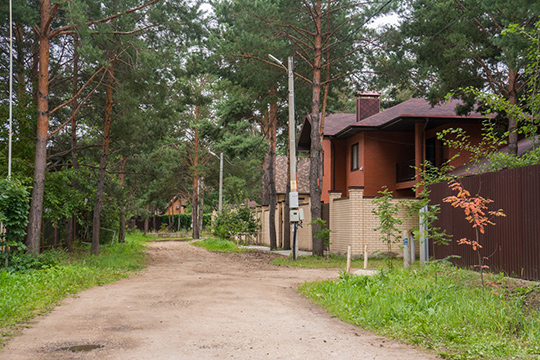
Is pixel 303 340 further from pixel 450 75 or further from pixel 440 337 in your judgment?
pixel 450 75

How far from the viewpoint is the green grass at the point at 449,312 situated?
6.36m

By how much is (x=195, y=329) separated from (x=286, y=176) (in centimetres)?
3424

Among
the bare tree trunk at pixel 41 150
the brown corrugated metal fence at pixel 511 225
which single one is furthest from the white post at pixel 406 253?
the bare tree trunk at pixel 41 150

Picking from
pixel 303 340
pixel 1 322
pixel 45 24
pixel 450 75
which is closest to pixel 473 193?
pixel 303 340

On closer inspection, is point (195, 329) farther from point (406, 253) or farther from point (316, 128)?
point (316, 128)

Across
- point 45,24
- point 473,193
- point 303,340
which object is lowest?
point 303,340

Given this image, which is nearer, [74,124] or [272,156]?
[74,124]

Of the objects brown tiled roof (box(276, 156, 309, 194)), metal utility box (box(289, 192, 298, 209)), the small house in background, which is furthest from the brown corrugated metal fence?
the small house in background

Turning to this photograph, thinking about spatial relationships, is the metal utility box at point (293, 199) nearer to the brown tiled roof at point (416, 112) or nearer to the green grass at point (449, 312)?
the brown tiled roof at point (416, 112)

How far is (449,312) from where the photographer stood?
7.58 meters

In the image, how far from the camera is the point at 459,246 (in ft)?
40.8

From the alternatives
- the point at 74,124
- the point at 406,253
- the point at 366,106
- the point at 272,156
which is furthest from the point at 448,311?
the point at 366,106

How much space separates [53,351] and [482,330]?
5100 mm

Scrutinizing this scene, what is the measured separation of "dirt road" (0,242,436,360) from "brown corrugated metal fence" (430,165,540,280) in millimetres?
3741
